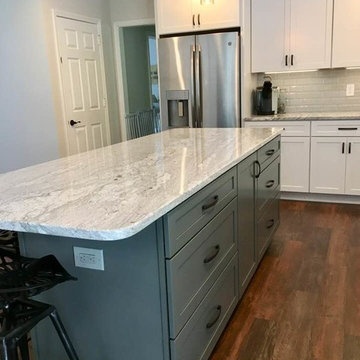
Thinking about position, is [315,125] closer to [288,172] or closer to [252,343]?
[288,172]

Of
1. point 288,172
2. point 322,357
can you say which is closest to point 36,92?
point 288,172

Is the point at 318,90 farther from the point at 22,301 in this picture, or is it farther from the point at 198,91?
the point at 22,301

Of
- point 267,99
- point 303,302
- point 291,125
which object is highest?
point 267,99

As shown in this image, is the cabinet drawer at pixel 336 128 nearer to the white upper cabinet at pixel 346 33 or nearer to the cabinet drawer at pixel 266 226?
the white upper cabinet at pixel 346 33

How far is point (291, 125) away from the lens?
4309mm

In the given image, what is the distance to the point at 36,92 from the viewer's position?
4.13 meters

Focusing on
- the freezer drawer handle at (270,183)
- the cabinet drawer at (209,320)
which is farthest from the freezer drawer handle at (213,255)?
the freezer drawer handle at (270,183)

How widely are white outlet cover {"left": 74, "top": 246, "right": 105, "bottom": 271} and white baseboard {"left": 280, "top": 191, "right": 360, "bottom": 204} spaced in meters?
3.40

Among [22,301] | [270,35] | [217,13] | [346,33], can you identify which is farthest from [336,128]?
[22,301]

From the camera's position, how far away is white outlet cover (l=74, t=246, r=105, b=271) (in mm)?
1469

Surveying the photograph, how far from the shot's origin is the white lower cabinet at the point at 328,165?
4.18 metres

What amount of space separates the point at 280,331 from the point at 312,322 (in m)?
0.20

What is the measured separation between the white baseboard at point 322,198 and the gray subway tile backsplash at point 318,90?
100 centimetres

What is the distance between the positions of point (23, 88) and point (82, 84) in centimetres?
97
